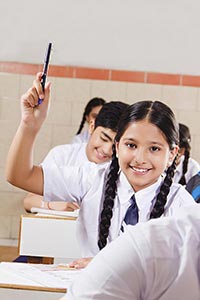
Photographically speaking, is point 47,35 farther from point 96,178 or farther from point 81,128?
point 96,178

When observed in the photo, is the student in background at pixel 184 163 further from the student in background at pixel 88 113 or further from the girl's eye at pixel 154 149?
the girl's eye at pixel 154 149

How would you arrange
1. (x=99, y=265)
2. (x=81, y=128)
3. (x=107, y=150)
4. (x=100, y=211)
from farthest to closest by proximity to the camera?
1. (x=81, y=128)
2. (x=107, y=150)
3. (x=100, y=211)
4. (x=99, y=265)

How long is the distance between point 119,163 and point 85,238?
12.0 inches

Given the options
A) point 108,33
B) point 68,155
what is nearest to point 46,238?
point 68,155

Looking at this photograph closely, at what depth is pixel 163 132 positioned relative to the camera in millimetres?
2758

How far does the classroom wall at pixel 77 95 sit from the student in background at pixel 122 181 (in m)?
3.53

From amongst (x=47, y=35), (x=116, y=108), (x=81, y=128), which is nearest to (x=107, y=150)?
(x=116, y=108)

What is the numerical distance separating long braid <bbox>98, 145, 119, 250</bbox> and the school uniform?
10.8 ft

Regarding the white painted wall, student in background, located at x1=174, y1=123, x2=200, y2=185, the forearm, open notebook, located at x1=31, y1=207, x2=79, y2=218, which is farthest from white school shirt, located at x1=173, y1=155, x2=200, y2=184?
the forearm

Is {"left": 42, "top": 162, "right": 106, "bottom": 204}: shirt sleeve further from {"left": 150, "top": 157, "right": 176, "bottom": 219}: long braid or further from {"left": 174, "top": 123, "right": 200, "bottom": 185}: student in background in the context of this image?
{"left": 174, "top": 123, "right": 200, "bottom": 185}: student in background

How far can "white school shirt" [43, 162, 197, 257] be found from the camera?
2.71 metres

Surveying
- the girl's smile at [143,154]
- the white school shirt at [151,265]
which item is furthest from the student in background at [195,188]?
the white school shirt at [151,265]

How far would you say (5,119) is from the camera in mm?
6422

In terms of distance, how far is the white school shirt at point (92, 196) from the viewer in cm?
271
